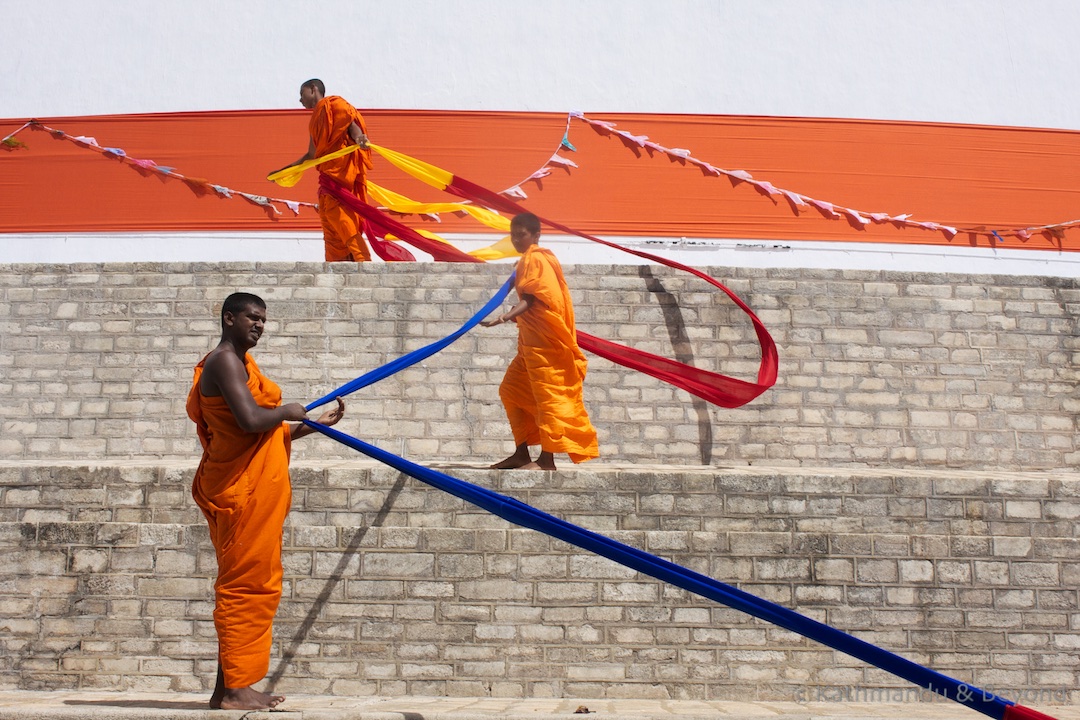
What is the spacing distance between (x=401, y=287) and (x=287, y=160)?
2520 mm

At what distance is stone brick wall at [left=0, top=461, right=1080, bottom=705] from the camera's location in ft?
15.3

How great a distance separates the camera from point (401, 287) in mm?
7000

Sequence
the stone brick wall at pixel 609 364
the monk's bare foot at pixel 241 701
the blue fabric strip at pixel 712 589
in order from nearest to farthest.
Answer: the blue fabric strip at pixel 712 589 < the monk's bare foot at pixel 241 701 < the stone brick wall at pixel 609 364

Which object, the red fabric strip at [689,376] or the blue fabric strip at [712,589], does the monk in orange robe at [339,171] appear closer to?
the red fabric strip at [689,376]

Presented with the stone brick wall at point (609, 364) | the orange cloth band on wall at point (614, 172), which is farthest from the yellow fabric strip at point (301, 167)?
the orange cloth band on wall at point (614, 172)

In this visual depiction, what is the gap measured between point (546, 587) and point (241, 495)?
174cm

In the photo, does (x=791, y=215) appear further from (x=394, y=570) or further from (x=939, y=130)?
(x=394, y=570)

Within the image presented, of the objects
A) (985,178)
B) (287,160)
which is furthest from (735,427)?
(287,160)

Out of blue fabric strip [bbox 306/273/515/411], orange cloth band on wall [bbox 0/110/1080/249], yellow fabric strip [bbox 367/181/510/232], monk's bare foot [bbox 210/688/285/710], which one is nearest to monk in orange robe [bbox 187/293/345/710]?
monk's bare foot [bbox 210/688/285/710]

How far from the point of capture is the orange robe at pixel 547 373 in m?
5.30

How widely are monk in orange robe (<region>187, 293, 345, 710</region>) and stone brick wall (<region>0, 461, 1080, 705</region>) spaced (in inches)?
44.0

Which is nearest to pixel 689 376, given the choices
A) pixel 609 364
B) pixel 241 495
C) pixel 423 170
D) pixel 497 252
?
pixel 609 364

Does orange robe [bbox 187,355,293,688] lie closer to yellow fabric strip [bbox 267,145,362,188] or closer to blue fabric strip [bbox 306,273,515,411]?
blue fabric strip [bbox 306,273,515,411]

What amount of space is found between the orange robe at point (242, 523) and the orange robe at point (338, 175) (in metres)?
3.95
